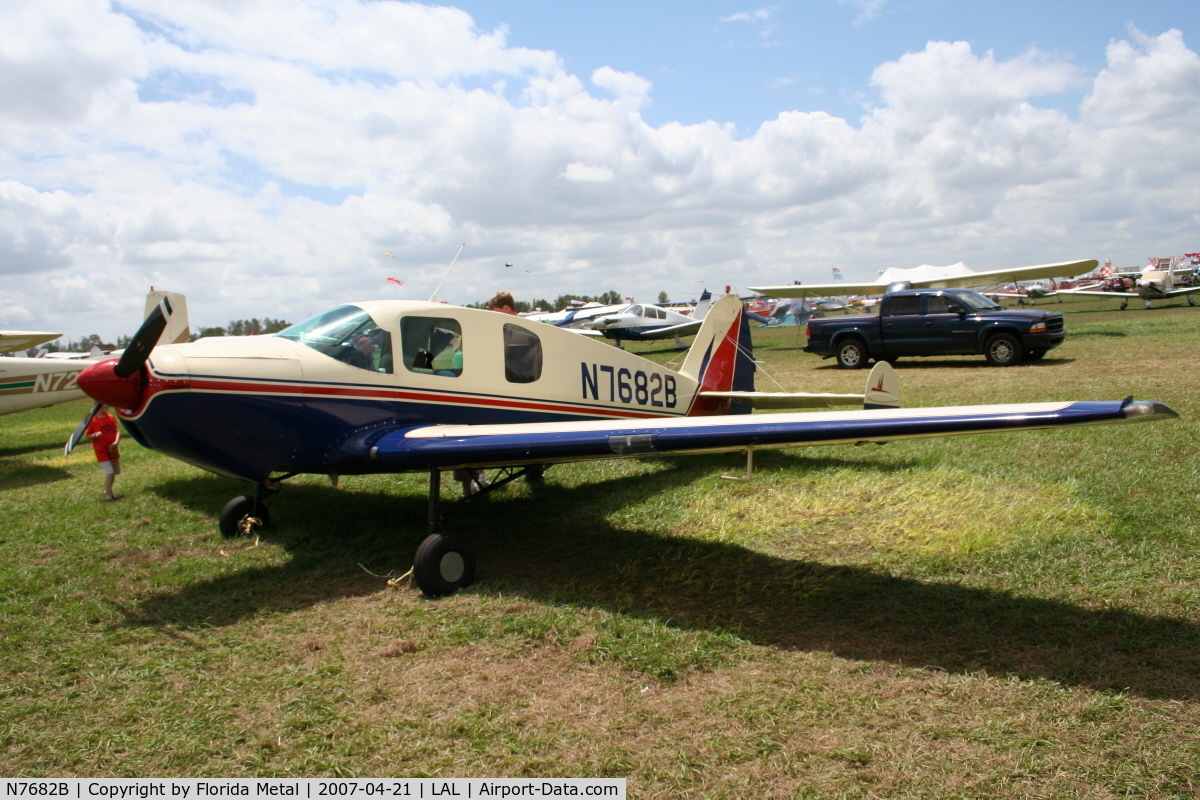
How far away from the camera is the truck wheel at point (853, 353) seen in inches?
723

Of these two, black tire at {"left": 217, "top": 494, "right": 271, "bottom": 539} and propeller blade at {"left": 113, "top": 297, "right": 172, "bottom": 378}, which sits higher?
propeller blade at {"left": 113, "top": 297, "right": 172, "bottom": 378}

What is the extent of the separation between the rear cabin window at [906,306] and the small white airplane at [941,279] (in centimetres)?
794

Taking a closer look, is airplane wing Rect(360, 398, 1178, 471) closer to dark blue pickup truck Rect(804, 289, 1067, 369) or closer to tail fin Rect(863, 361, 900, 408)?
tail fin Rect(863, 361, 900, 408)

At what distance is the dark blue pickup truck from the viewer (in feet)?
51.9

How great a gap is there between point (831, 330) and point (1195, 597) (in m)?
15.0

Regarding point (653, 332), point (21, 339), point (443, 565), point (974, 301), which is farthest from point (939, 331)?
point (21, 339)

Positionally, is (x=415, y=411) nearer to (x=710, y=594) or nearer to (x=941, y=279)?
(x=710, y=594)

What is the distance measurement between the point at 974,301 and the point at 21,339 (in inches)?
848

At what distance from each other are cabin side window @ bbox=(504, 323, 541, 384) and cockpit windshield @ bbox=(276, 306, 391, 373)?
1115mm

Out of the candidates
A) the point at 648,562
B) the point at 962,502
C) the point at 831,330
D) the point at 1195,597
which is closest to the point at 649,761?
the point at 648,562

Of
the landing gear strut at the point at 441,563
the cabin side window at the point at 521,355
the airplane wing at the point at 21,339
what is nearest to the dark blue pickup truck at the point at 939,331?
the cabin side window at the point at 521,355

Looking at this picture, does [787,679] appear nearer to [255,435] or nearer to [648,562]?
[648,562]

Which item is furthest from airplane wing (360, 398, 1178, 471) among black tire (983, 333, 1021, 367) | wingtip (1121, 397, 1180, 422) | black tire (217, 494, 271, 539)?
black tire (983, 333, 1021, 367)

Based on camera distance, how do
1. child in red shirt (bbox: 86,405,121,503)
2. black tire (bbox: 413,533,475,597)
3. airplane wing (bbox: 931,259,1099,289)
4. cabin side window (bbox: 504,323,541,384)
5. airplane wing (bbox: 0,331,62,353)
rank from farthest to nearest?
airplane wing (bbox: 931,259,1099,289), airplane wing (bbox: 0,331,62,353), child in red shirt (bbox: 86,405,121,503), cabin side window (bbox: 504,323,541,384), black tire (bbox: 413,533,475,597)
